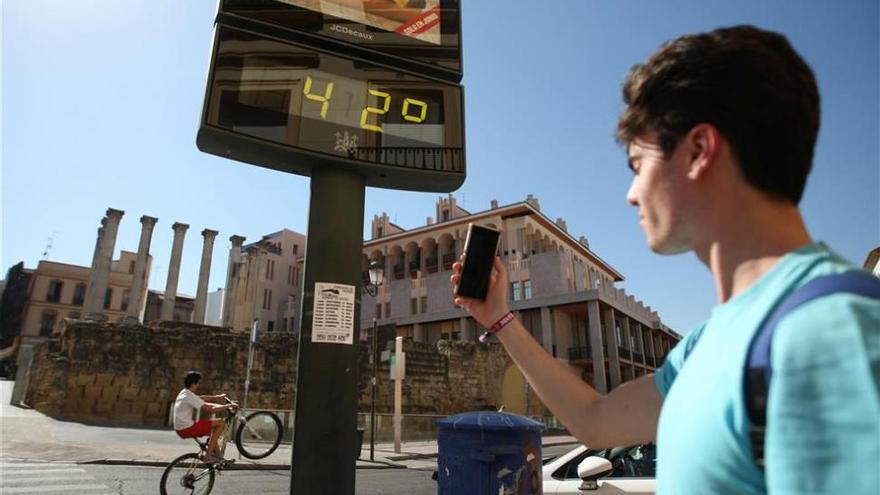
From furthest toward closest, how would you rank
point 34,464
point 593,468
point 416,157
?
1. point 34,464
2. point 593,468
3. point 416,157

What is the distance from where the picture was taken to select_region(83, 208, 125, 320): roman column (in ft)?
105

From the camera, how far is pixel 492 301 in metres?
1.79

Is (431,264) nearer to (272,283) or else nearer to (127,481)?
(272,283)

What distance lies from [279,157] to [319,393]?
1.39 metres

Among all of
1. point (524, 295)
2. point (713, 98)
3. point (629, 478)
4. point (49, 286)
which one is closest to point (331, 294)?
point (713, 98)

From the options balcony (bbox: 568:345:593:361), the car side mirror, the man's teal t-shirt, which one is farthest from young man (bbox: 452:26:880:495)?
balcony (bbox: 568:345:593:361)

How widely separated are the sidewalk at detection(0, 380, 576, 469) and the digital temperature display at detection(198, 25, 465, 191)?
10.5m

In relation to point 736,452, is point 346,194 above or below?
above

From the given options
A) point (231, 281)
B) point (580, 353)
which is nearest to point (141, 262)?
point (231, 281)

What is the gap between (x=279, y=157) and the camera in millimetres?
3072

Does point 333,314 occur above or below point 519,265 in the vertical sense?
below

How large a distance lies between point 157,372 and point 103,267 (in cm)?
1473

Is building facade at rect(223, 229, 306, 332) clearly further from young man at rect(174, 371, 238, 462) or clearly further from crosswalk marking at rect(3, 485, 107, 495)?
young man at rect(174, 371, 238, 462)

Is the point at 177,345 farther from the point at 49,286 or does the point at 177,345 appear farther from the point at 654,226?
the point at 49,286
